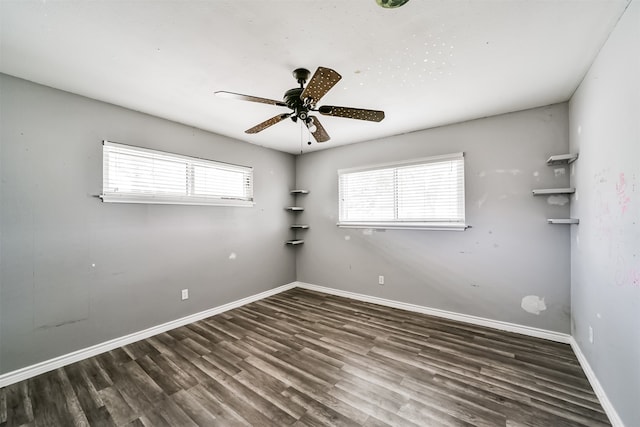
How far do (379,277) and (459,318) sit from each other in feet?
3.65

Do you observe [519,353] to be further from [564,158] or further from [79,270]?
[79,270]

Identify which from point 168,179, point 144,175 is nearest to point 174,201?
point 168,179

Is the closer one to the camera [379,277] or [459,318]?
[459,318]

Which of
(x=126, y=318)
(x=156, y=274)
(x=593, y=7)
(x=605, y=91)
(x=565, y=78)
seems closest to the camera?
(x=593, y=7)

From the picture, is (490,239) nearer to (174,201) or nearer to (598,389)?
(598,389)

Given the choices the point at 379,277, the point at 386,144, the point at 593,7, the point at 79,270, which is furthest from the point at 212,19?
the point at 379,277

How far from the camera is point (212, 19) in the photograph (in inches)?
59.3

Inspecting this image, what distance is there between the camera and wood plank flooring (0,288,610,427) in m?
1.67

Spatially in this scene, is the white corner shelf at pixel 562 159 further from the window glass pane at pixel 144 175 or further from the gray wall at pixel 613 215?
the window glass pane at pixel 144 175

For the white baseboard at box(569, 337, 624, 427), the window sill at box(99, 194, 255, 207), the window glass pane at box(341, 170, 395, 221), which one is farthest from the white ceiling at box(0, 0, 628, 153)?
the white baseboard at box(569, 337, 624, 427)

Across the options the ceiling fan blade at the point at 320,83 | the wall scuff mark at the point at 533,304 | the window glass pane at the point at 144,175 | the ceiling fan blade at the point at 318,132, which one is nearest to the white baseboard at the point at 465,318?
the wall scuff mark at the point at 533,304

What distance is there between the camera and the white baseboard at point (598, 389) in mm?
1553

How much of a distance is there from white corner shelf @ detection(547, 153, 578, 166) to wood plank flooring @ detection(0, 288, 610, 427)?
1.83 meters

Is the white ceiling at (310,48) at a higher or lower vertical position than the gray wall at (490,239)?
higher
